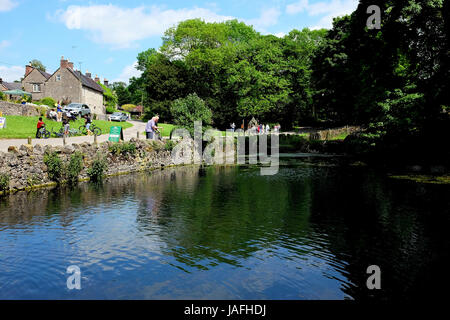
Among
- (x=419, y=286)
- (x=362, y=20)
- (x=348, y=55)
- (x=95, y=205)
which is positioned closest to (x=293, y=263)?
(x=419, y=286)

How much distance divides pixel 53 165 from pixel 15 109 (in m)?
24.6

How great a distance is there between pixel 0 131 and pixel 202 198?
63.6 feet

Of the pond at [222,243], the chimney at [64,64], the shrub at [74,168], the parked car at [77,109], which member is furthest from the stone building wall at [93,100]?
the pond at [222,243]

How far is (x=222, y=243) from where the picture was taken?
11062 millimetres

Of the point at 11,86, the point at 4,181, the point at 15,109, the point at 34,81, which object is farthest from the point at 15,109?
the point at 11,86

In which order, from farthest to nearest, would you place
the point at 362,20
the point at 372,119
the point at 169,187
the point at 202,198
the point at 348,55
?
1. the point at 348,55
2. the point at 362,20
3. the point at 372,119
4. the point at 169,187
5. the point at 202,198

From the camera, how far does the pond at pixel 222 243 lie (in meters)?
8.10

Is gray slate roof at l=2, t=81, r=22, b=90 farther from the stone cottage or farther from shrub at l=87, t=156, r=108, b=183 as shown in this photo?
shrub at l=87, t=156, r=108, b=183

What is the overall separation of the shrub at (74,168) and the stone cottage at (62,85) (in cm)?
5264

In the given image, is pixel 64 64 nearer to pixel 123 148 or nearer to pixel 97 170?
pixel 123 148

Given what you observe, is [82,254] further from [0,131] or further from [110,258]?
[0,131]

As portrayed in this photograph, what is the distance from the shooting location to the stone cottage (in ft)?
233

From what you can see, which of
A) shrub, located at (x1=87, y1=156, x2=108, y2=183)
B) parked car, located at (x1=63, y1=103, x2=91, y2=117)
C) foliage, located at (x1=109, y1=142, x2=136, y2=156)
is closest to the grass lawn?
parked car, located at (x1=63, y1=103, x2=91, y2=117)
